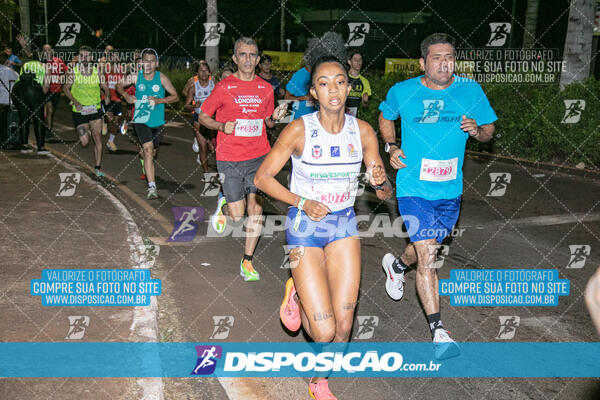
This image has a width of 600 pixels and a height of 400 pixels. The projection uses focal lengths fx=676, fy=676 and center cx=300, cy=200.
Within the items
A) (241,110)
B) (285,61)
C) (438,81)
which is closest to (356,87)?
(241,110)

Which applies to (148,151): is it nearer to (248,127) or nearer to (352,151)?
(248,127)

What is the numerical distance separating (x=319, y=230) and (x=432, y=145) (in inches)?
58.2

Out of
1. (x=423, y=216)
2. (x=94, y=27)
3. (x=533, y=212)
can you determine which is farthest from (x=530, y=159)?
(x=94, y=27)

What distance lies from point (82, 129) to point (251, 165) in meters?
7.03

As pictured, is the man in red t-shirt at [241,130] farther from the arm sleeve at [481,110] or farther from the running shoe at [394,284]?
the arm sleeve at [481,110]

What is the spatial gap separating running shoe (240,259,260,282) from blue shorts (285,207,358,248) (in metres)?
2.38

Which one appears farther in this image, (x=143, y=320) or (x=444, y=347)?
(x=143, y=320)

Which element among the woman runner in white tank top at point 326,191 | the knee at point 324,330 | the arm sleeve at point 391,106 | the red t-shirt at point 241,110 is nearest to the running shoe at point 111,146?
the red t-shirt at point 241,110

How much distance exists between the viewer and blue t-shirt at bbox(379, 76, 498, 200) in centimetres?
532

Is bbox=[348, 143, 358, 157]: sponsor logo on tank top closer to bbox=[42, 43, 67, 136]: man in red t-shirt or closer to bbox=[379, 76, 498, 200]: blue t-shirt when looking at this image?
bbox=[379, 76, 498, 200]: blue t-shirt

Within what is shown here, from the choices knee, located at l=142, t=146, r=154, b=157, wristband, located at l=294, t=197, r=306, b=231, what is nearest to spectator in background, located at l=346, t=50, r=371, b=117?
knee, located at l=142, t=146, r=154, b=157

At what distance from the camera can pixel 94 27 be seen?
6094 centimetres

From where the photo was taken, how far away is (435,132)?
5.32 metres

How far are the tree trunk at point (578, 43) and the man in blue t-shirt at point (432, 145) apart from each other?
35.8ft
